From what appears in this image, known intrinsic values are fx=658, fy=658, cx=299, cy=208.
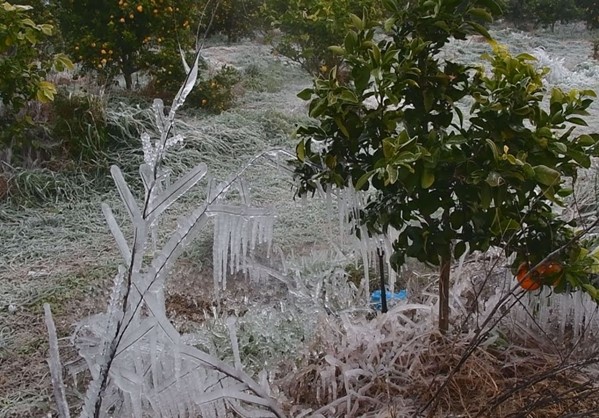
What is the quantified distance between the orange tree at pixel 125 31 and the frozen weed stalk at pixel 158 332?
312 cm

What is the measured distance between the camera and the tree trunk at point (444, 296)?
162 centimetres

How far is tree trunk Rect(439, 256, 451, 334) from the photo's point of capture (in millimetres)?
1615

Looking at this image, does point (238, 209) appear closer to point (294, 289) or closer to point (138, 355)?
point (138, 355)

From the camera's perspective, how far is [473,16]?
143 cm

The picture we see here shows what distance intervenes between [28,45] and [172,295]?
1.46 m

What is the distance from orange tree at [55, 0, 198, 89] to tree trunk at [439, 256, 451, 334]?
3.11m

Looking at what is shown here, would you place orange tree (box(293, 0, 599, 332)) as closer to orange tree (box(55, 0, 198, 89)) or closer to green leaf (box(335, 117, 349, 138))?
green leaf (box(335, 117, 349, 138))

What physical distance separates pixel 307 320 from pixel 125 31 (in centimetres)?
298

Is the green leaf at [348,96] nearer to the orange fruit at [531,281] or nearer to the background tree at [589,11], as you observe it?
the orange fruit at [531,281]

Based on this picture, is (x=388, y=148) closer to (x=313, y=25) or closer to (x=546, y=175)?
(x=546, y=175)

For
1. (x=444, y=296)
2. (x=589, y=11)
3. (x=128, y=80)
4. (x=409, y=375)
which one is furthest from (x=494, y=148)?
(x=589, y=11)

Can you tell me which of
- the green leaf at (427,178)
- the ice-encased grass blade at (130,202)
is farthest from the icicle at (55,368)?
the green leaf at (427,178)

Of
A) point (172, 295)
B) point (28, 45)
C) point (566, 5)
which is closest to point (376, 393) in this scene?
point (172, 295)

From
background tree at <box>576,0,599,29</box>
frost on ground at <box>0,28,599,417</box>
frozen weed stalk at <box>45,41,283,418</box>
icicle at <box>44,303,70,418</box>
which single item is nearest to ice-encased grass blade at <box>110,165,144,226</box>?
frozen weed stalk at <box>45,41,283,418</box>
